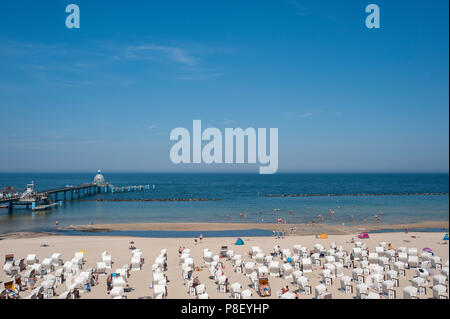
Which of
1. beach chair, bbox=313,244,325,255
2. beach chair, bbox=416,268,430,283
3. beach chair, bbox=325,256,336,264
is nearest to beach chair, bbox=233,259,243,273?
beach chair, bbox=325,256,336,264

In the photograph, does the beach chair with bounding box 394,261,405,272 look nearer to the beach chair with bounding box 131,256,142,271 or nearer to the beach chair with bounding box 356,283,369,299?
the beach chair with bounding box 356,283,369,299

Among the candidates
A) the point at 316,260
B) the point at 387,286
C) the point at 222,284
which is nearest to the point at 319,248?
the point at 316,260

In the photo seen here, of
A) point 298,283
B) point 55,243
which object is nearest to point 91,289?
point 298,283

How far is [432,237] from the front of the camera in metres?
26.8

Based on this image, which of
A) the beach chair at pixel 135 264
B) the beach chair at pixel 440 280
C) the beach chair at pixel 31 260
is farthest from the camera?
the beach chair at pixel 31 260

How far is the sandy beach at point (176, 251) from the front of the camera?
14273mm

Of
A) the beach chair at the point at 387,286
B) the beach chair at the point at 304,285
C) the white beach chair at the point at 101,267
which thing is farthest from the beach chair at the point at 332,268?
the white beach chair at the point at 101,267

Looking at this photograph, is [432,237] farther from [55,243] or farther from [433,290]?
[55,243]

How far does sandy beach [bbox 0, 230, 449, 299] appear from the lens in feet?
46.8

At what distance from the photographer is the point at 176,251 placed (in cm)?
2202

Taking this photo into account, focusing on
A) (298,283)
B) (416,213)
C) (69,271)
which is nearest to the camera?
(298,283)

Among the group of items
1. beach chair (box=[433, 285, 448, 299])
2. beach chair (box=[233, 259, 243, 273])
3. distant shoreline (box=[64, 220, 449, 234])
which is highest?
beach chair (box=[433, 285, 448, 299])

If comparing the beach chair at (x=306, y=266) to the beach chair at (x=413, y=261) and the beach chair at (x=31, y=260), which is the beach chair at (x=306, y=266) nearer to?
the beach chair at (x=413, y=261)
